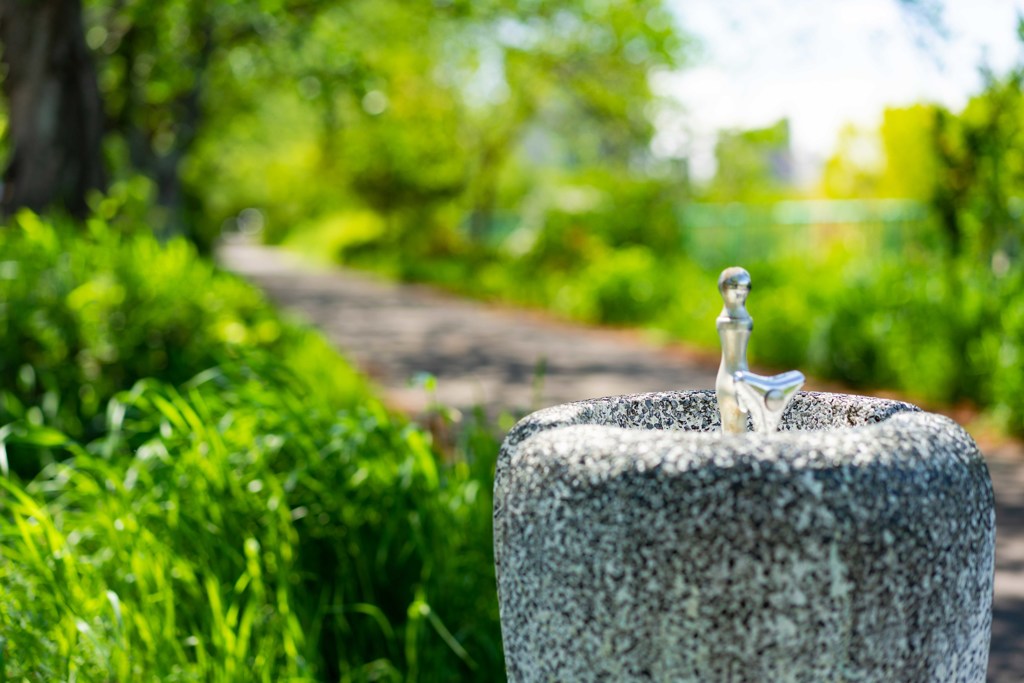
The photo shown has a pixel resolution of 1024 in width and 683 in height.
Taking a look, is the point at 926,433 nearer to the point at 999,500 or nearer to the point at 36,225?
the point at 999,500

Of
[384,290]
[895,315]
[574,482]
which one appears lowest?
[384,290]

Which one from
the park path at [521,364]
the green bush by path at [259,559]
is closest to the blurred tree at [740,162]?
the park path at [521,364]

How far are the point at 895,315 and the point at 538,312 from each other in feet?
26.9

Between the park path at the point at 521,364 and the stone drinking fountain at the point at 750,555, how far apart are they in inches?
84.1

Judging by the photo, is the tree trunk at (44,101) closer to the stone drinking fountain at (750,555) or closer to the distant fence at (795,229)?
the stone drinking fountain at (750,555)

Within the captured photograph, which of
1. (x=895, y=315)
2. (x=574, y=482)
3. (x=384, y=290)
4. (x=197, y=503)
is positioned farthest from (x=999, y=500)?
(x=384, y=290)

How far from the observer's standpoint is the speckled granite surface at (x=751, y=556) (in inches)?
68.3

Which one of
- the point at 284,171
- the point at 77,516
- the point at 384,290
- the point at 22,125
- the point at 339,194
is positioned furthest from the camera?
the point at 284,171

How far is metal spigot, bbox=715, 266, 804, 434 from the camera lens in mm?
2096

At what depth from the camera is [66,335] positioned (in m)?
5.75

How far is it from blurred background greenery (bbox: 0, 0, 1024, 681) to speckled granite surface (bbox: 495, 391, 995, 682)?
4.92 ft

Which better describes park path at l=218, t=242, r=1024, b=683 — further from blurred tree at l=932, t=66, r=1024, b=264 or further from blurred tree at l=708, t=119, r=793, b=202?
blurred tree at l=708, t=119, r=793, b=202

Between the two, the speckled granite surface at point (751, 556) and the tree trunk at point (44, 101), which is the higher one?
the tree trunk at point (44, 101)

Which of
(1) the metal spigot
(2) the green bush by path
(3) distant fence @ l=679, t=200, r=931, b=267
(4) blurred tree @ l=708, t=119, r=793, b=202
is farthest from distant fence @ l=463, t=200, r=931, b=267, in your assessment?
(1) the metal spigot
